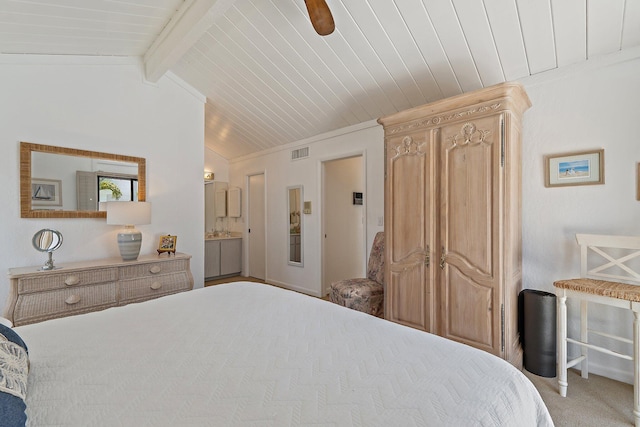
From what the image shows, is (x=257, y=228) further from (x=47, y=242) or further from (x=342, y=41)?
(x=342, y=41)

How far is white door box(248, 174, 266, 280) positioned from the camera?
17.8 feet

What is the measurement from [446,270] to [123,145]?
3.48 meters

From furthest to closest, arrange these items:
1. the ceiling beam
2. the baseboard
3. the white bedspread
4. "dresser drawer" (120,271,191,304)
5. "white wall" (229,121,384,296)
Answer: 1. the baseboard
2. "white wall" (229,121,384,296)
3. "dresser drawer" (120,271,191,304)
4. the ceiling beam
5. the white bedspread

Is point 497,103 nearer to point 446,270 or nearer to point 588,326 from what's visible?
point 446,270

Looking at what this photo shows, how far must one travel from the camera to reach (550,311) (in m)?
2.20

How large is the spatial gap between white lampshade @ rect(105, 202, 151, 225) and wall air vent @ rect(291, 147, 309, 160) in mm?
2365

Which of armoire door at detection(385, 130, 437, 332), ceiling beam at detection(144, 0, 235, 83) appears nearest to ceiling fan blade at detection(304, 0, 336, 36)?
ceiling beam at detection(144, 0, 235, 83)

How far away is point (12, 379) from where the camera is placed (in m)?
0.77

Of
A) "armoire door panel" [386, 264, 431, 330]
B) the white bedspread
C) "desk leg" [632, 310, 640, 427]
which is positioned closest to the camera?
the white bedspread

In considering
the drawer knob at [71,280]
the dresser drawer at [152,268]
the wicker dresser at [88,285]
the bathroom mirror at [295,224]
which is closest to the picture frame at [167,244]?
the wicker dresser at [88,285]

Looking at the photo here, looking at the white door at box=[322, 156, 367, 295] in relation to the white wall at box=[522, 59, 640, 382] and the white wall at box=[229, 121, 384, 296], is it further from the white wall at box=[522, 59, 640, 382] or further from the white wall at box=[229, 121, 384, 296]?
the white wall at box=[522, 59, 640, 382]

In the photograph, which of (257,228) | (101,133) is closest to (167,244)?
(101,133)

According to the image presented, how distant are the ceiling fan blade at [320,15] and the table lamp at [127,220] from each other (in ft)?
7.71

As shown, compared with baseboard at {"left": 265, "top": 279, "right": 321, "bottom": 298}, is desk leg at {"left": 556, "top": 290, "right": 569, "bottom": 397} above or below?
above
